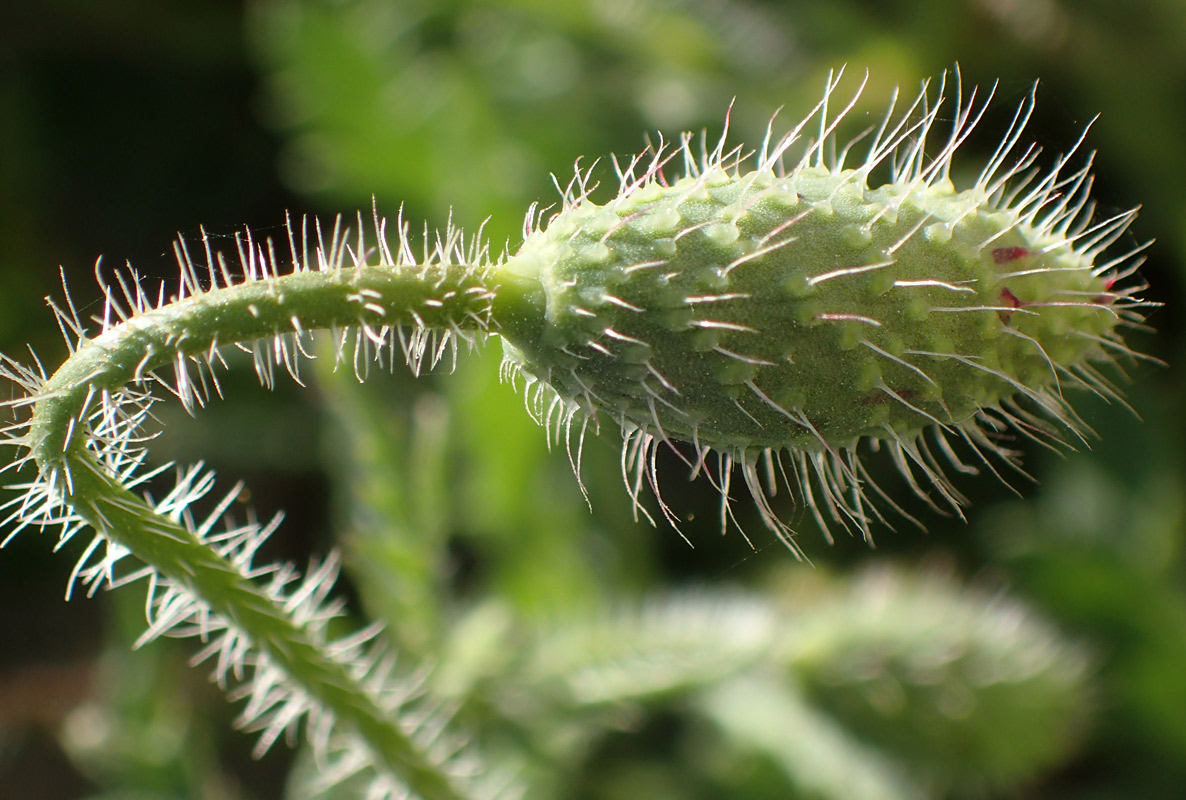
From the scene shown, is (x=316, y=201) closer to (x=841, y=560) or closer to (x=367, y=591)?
(x=367, y=591)

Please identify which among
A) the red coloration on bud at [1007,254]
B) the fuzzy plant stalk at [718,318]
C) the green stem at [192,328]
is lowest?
the green stem at [192,328]

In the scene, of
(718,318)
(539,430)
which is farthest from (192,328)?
(539,430)

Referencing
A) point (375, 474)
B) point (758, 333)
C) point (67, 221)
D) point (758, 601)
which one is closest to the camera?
point (758, 333)

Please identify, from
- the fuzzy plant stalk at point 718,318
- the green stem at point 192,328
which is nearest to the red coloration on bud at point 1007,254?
the fuzzy plant stalk at point 718,318

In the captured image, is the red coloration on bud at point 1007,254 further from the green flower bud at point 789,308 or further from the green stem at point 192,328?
the green stem at point 192,328

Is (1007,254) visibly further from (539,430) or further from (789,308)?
(539,430)

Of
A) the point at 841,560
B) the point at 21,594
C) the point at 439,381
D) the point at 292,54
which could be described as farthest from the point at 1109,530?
the point at 21,594

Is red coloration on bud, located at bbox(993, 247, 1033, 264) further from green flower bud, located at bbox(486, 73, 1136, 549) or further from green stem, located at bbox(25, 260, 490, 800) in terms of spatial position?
green stem, located at bbox(25, 260, 490, 800)
